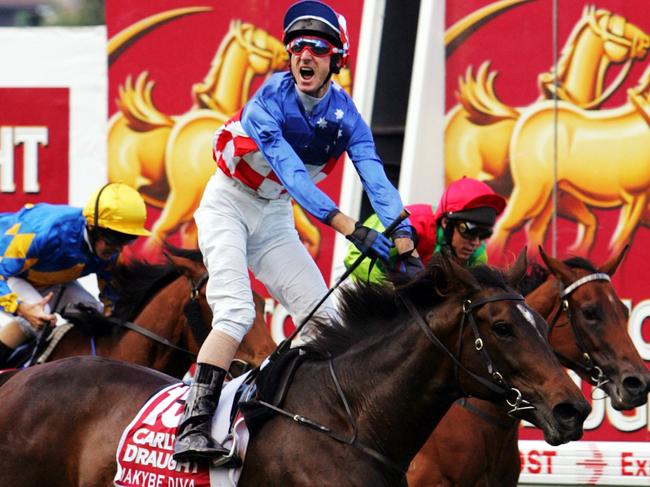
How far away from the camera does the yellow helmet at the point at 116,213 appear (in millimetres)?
6277

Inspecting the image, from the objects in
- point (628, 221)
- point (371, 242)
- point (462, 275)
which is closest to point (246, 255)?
point (371, 242)

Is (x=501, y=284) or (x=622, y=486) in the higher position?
(x=501, y=284)

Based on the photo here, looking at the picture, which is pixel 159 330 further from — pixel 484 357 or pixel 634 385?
pixel 484 357

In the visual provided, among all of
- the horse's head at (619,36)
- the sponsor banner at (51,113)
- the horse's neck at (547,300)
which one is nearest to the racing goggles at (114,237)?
the sponsor banner at (51,113)

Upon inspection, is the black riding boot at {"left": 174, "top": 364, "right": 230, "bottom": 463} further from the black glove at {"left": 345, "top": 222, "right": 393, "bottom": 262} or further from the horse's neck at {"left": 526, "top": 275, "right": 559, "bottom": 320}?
the horse's neck at {"left": 526, "top": 275, "right": 559, "bottom": 320}

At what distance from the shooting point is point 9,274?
6352 mm

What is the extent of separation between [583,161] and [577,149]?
0.08 metres

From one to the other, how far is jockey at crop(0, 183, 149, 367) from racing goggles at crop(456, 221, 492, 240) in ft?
5.38

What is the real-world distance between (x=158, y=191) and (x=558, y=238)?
8.17 ft

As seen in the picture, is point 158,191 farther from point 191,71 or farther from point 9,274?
point 9,274

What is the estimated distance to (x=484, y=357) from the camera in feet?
13.3

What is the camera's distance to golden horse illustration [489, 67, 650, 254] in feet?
25.2

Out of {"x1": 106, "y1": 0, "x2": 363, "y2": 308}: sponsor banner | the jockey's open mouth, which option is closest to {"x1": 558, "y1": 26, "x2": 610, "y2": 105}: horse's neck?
{"x1": 106, "y1": 0, "x2": 363, "y2": 308}: sponsor banner

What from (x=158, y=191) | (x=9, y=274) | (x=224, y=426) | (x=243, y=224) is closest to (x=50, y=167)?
(x=158, y=191)
